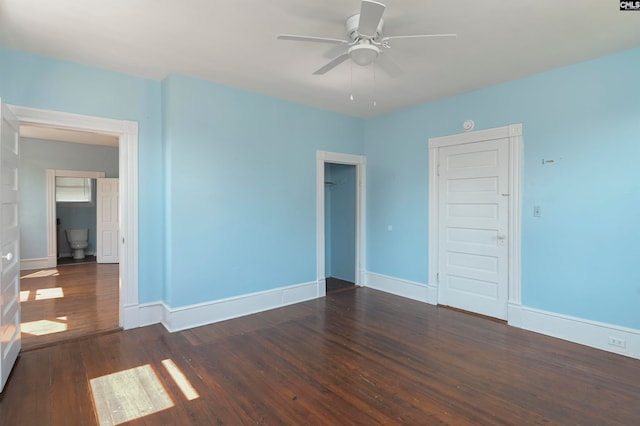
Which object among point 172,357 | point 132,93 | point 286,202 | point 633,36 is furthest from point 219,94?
point 633,36

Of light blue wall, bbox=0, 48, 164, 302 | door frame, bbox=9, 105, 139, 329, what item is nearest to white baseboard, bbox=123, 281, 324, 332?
door frame, bbox=9, 105, 139, 329

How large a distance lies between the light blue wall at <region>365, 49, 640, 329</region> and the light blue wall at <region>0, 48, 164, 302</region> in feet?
12.2

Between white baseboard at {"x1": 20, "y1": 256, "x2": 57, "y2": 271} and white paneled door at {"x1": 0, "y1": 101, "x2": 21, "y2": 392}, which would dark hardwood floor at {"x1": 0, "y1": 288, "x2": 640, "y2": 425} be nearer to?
white paneled door at {"x1": 0, "y1": 101, "x2": 21, "y2": 392}

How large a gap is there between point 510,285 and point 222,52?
12.9 feet

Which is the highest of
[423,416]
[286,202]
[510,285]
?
[286,202]

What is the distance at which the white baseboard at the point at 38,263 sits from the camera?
6.60 metres

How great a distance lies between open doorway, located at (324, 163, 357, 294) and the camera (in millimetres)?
5645

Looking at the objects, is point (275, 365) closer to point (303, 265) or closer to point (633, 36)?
point (303, 265)

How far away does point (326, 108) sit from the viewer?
15.8ft

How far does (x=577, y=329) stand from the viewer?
10.6 feet

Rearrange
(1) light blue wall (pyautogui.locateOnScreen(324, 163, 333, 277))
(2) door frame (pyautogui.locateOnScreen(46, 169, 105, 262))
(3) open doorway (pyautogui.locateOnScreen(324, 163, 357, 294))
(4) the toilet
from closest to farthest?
(3) open doorway (pyautogui.locateOnScreen(324, 163, 357, 294)) → (1) light blue wall (pyautogui.locateOnScreen(324, 163, 333, 277)) → (2) door frame (pyautogui.locateOnScreen(46, 169, 105, 262)) → (4) the toilet

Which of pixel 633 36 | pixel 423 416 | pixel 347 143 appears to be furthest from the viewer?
pixel 347 143

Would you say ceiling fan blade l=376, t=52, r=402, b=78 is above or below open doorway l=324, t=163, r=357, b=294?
above

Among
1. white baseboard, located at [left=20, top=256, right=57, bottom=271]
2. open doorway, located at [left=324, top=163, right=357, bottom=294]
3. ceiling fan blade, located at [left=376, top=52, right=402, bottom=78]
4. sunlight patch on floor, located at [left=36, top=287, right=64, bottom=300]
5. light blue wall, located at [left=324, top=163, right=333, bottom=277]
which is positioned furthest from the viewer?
white baseboard, located at [left=20, top=256, right=57, bottom=271]
